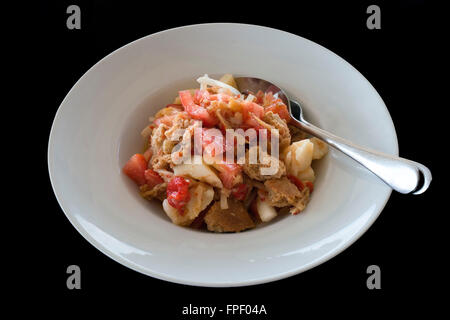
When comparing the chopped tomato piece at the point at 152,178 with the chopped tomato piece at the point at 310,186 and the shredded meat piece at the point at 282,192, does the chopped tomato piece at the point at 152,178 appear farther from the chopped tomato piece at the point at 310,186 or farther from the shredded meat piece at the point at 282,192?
the chopped tomato piece at the point at 310,186

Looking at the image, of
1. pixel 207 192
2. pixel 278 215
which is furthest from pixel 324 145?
pixel 207 192

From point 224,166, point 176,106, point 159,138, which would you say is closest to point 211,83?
point 176,106

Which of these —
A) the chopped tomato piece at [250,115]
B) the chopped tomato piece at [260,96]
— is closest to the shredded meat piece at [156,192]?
the chopped tomato piece at [250,115]

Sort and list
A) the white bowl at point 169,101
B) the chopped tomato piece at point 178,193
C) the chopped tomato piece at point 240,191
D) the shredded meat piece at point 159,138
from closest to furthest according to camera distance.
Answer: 1. the white bowl at point 169,101
2. the chopped tomato piece at point 178,193
3. the chopped tomato piece at point 240,191
4. the shredded meat piece at point 159,138

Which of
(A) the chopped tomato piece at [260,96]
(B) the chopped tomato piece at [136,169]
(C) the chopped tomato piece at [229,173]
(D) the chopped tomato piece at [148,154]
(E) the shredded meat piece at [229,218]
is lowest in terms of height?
(E) the shredded meat piece at [229,218]

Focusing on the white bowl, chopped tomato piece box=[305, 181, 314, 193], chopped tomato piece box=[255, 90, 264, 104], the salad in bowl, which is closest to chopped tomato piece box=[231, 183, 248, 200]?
the salad in bowl

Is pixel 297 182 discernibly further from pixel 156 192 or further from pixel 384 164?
pixel 156 192

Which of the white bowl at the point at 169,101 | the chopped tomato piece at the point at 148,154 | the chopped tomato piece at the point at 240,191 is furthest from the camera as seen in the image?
the chopped tomato piece at the point at 148,154

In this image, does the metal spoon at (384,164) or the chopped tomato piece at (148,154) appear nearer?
the metal spoon at (384,164)
